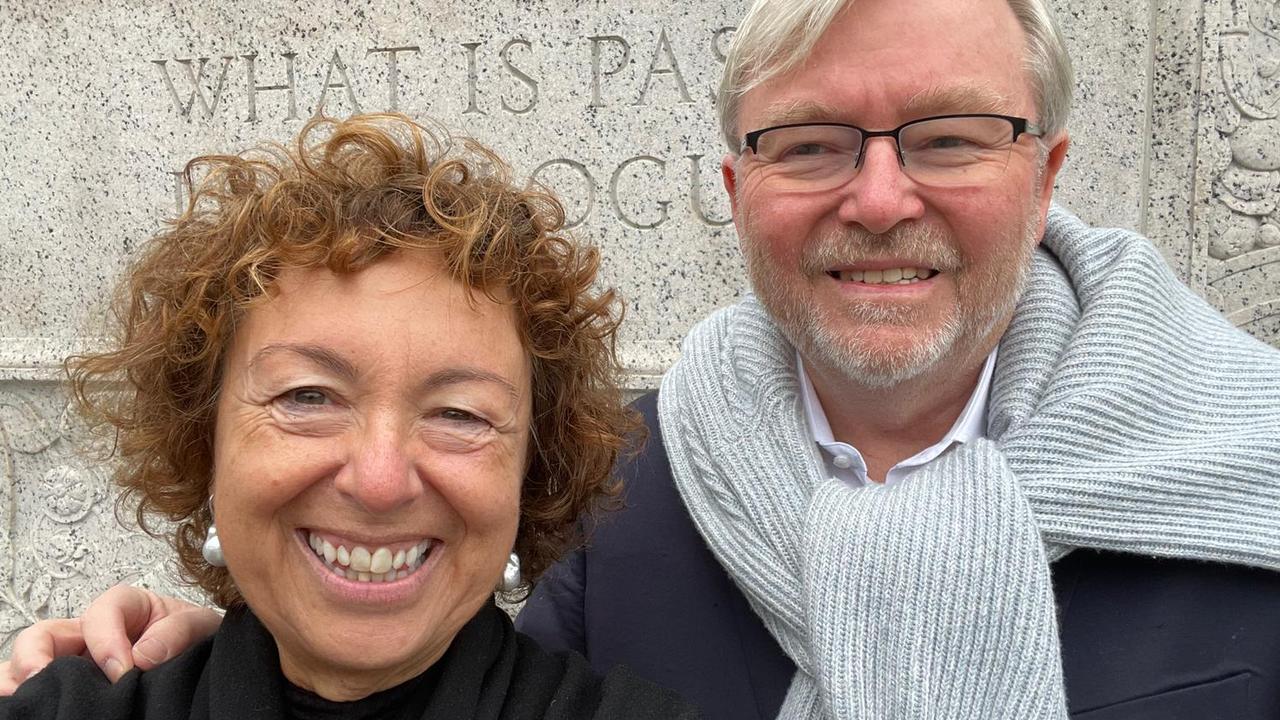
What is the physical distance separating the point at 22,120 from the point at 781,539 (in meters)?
3.04

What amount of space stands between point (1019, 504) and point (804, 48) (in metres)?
0.71

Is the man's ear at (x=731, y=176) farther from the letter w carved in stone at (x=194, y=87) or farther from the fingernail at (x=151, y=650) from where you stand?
the letter w carved in stone at (x=194, y=87)

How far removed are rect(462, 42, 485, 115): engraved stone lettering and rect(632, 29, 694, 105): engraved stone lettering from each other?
509 mm

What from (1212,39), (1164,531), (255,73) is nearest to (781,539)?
(1164,531)

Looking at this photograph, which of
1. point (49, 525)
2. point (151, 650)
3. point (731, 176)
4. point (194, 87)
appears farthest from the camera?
point (49, 525)

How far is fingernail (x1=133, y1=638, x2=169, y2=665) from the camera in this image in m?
1.39

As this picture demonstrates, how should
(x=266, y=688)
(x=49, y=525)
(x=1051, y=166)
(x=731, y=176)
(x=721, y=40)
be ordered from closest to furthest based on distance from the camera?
(x=266, y=688), (x=1051, y=166), (x=731, y=176), (x=721, y=40), (x=49, y=525)

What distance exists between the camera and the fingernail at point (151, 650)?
1.39 m

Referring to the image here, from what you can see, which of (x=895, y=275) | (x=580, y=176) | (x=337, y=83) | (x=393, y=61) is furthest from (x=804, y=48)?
(x=337, y=83)

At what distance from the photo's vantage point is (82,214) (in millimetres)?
3312

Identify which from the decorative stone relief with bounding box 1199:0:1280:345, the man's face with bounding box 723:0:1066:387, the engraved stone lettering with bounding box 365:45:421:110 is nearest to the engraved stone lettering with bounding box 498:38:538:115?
the engraved stone lettering with bounding box 365:45:421:110

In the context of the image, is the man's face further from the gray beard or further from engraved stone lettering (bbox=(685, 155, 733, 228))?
engraved stone lettering (bbox=(685, 155, 733, 228))

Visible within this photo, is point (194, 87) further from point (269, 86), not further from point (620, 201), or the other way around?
point (620, 201)

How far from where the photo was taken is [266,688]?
1270 mm
